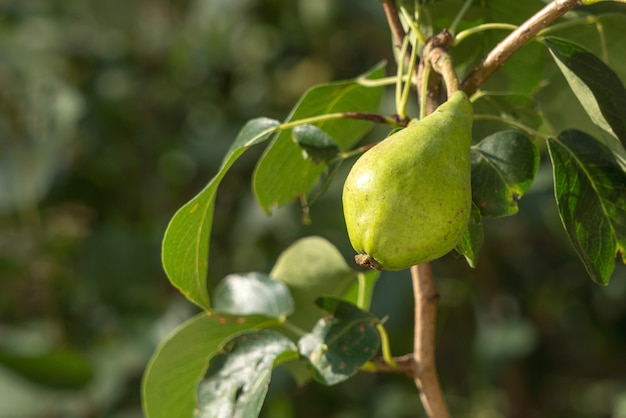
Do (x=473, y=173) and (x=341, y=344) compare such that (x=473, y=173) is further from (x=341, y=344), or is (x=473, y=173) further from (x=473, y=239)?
(x=341, y=344)

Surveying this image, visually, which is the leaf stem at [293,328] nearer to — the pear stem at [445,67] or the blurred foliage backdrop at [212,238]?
the pear stem at [445,67]

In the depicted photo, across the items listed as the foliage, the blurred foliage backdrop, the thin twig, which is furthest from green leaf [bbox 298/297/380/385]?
the blurred foliage backdrop

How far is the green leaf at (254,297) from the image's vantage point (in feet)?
2.63

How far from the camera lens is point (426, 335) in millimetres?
667

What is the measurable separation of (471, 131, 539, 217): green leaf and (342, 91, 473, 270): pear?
81mm

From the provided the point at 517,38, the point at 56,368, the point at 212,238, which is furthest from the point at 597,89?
the point at 212,238

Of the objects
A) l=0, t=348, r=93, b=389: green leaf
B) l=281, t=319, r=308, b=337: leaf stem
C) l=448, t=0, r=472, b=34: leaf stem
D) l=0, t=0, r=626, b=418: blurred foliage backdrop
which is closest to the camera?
l=448, t=0, r=472, b=34: leaf stem

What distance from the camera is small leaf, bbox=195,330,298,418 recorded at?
0.67 meters

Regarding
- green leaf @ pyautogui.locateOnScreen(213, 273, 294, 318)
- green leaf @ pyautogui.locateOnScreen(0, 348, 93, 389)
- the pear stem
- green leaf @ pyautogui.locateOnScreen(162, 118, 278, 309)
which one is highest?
the pear stem

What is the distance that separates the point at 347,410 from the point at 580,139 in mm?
1296

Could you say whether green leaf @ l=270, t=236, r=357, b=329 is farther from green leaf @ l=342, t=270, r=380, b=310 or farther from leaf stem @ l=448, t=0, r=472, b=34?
leaf stem @ l=448, t=0, r=472, b=34

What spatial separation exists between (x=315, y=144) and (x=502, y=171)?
15 cm

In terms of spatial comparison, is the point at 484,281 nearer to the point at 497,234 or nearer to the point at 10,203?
the point at 497,234

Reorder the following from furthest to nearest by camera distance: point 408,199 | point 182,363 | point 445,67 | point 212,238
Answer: point 212,238, point 182,363, point 445,67, point 408,199
